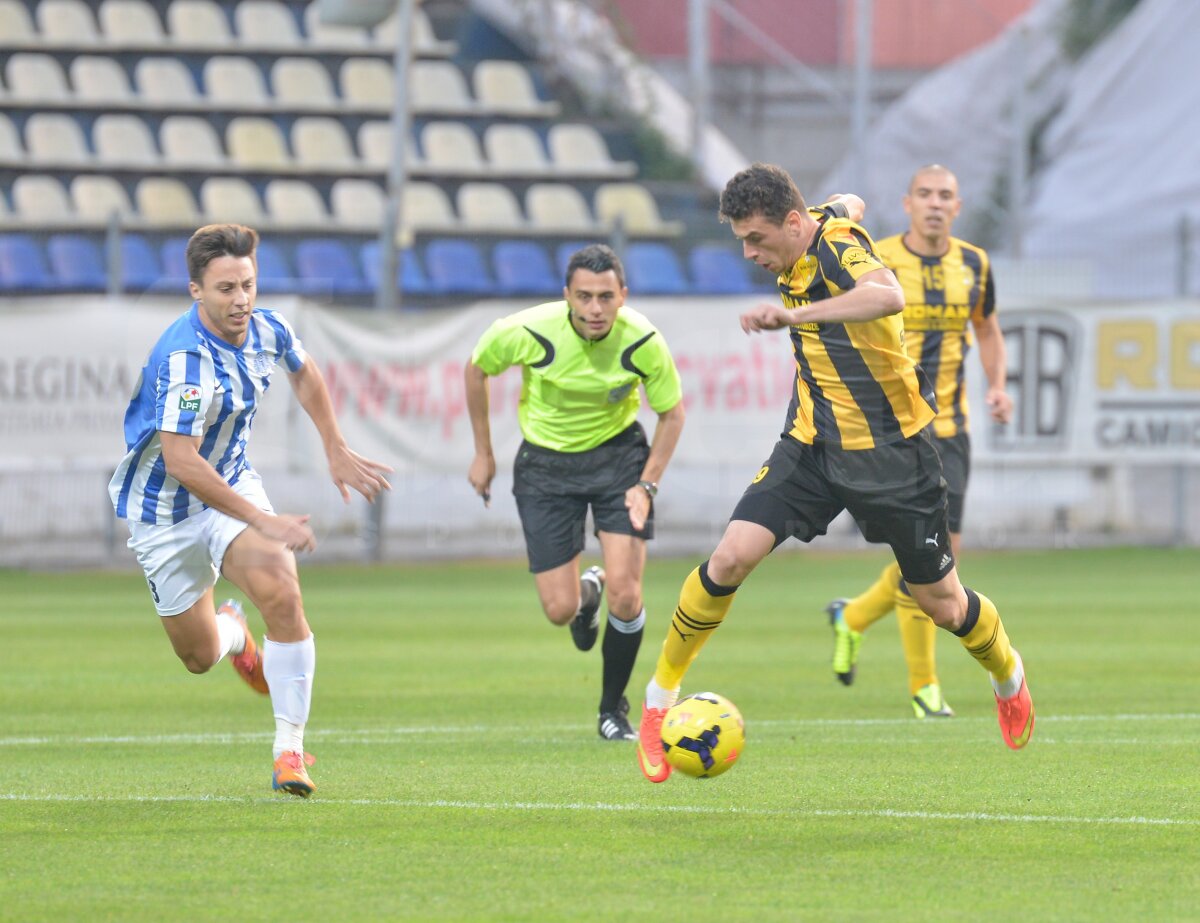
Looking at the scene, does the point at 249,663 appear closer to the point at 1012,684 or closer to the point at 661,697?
the point at 661,697

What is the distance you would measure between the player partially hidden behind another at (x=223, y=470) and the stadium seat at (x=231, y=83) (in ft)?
69.4

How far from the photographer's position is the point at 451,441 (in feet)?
68.4

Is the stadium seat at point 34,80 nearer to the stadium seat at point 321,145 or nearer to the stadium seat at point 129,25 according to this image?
the stadium seat at point 129,25

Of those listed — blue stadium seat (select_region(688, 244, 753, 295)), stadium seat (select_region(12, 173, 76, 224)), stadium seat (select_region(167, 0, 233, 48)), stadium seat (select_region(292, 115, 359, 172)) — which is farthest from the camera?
stadium seat (select_region(167, 0, 233, 48))

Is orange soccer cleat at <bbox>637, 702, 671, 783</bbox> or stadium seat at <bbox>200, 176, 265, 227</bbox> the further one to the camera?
stadium seat at <bbox>200, 176, 265, 227</bbox>

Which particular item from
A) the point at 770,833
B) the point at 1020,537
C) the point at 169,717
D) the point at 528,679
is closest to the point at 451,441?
the point at 1020,537

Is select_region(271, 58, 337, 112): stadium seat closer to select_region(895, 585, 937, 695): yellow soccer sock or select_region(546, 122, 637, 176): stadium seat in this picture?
select_region(546, 122, 637, 176): stadium seat

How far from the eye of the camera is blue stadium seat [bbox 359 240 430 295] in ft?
82.8

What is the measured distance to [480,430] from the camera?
390 inches

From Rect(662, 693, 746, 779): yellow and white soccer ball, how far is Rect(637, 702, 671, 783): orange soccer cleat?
21cm

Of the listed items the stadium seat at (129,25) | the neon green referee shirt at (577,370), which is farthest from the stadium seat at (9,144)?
the neon green referee shirt at (577,370)

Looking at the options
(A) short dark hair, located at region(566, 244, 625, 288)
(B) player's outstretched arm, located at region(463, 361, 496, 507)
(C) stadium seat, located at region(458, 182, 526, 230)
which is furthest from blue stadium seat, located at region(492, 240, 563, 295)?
(A) short dark hair, located at region(566, 244, 625, 288)

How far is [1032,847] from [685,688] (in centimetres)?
506

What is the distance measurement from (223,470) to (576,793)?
1901 mm
